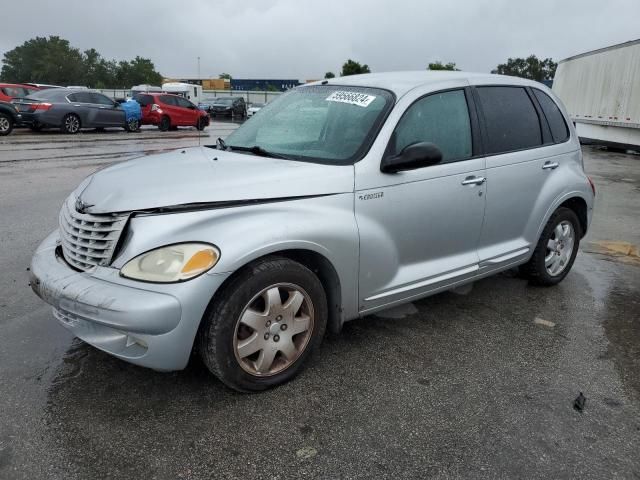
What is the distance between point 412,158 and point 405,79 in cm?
86

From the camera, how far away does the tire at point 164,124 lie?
23.4m

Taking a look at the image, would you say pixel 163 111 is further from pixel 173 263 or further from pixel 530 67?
pixel 530 67

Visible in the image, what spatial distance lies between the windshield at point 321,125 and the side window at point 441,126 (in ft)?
0.55

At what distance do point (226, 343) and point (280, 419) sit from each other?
48 cm

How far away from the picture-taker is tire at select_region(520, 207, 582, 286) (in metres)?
4.67

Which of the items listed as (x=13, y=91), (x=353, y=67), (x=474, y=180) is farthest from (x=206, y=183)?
(x=353, y=67)

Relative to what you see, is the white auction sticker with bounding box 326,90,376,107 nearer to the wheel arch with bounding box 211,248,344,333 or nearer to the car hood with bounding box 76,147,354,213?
the car hood with bounding box 76,147,354,213

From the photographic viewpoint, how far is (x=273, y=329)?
295 cm

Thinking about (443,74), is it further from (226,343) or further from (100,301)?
(100,301)

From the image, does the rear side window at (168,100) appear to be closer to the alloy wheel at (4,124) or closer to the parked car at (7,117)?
the parked car at (7,117)

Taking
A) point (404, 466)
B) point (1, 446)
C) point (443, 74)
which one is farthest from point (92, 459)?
point (443, 74)

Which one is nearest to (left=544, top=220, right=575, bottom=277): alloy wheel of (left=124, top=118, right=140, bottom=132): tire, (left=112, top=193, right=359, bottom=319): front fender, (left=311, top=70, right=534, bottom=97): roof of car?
(left=311, top=70, right=534, bottom=97): roof of car

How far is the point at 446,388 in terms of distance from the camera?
316cm

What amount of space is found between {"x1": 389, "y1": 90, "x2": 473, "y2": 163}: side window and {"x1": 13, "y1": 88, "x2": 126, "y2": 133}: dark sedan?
17556 millimetres
